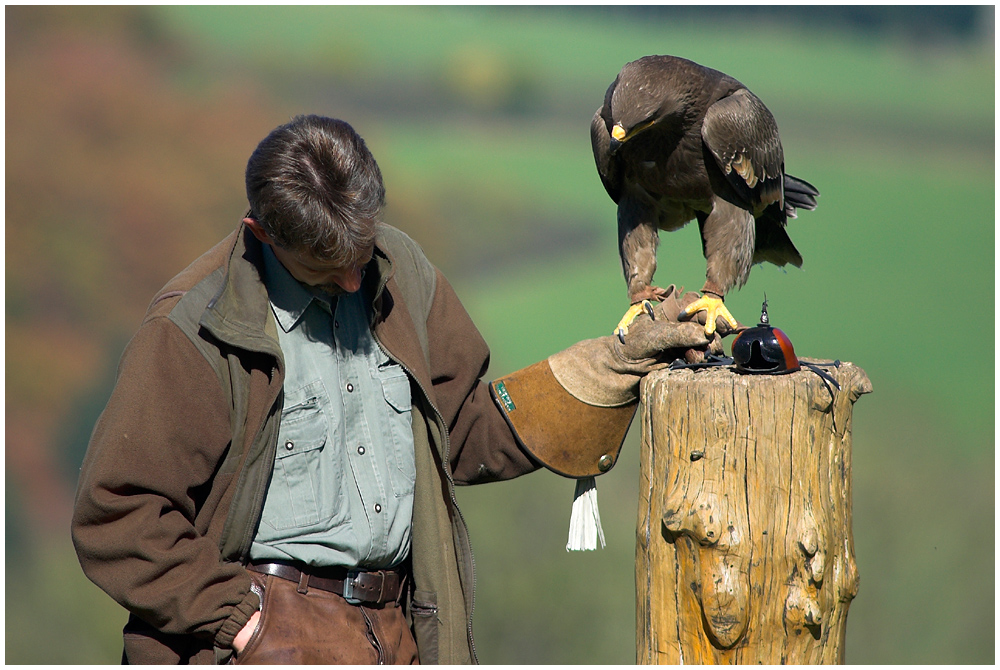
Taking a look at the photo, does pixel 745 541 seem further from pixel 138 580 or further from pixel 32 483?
pixel 32 483

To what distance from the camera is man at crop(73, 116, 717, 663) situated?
2.03 m

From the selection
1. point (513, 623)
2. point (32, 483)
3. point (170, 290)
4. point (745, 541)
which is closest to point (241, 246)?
→ point (170, 290)

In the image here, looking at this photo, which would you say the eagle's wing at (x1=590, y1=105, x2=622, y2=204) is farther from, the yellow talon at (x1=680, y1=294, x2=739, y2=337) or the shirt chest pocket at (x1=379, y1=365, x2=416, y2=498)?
the shirt chest pocket at (x1=379, y1=365, x2=416, y2=498)

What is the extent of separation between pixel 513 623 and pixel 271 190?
12.0m

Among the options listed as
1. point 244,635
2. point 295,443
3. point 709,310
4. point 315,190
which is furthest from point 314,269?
point 709,310

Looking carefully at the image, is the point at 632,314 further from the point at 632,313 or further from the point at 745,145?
the point at 745,145

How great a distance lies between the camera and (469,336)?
8.32 ft

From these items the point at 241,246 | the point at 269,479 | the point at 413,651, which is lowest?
the point at 413,651

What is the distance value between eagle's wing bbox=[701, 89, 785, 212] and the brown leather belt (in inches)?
63.2

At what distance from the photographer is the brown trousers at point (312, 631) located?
2.14 metres

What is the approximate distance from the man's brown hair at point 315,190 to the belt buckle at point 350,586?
2.41 ft

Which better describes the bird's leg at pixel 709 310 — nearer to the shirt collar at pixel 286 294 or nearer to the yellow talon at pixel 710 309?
the yellow talon at pixel 710 309

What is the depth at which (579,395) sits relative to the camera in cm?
262


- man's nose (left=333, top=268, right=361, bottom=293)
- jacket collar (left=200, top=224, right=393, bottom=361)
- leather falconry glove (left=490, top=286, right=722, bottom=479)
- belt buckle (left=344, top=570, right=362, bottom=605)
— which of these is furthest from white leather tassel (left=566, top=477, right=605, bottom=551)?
man's nose (left=333, top=268, right=361, bottom=293)
